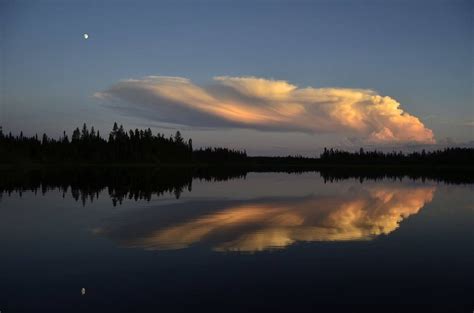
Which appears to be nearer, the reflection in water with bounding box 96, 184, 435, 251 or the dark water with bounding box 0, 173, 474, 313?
the dark water with bounding box 0, 173, 474, 313

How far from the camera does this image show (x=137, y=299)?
13.5 meters

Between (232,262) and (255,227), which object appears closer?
(232,262)

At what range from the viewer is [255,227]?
2717 cm

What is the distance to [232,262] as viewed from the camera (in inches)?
712

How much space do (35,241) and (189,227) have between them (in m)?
8.85

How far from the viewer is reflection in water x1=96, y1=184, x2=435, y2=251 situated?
22359 millimetres

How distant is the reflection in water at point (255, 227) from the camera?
2236cm

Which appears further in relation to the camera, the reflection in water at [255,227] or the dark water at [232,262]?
the reflection in water at [255,227]

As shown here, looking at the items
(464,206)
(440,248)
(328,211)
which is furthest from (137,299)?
(464,206)

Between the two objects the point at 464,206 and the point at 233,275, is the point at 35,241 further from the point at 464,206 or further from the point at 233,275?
the point at 464,206

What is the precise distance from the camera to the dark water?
13.5 meters

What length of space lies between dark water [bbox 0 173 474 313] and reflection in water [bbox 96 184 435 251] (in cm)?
10

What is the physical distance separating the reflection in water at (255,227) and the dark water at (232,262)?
105mm

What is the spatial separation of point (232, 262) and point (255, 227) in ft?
30.2
